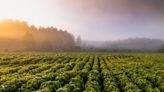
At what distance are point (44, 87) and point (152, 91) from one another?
9.16 meters

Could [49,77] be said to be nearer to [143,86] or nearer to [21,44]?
[143,86]

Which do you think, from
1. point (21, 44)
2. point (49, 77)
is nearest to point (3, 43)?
point (21, 44)

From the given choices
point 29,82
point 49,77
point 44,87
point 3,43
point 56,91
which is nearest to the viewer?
point 56,91

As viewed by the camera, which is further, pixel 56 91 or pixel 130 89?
pixel 130 89

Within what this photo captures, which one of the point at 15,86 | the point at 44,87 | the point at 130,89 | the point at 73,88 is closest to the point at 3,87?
the point at 15,86

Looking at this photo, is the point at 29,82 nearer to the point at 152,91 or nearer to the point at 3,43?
the point at 152,91

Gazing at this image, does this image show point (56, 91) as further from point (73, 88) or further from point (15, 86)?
point (15, 86)

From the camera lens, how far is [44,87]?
28281 mm

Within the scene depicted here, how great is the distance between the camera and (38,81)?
1222 inches

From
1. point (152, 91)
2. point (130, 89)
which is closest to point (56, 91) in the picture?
point (130, 89)

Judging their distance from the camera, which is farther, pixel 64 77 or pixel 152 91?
pixel 64 77

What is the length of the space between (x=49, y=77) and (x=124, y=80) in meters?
7.79

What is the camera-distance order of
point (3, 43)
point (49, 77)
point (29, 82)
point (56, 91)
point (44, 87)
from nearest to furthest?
point (56, 91) < point (44, 87) < point (29, 82) < point (49, 77) < point (3, 43)

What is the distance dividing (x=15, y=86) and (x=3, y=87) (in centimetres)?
148
